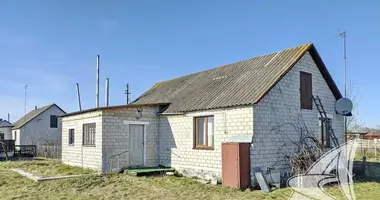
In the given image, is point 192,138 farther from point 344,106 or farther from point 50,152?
point 50,152

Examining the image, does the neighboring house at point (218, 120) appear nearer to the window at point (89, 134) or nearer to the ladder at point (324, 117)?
the window at point (89, 134)

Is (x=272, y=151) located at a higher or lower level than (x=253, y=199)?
higher

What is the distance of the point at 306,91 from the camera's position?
15.1 meters

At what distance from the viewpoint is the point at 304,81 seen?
1500 cm

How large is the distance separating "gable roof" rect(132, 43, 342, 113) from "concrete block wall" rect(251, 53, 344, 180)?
39cm

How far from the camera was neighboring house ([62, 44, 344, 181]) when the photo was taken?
1320 centimetres

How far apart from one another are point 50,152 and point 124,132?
1487 cm

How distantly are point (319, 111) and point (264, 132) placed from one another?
3832 millimetres

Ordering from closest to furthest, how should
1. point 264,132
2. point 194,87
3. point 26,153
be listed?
point 264,132, point 194,87, point 26,153

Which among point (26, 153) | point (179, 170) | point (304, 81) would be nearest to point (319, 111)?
point (304, 81)

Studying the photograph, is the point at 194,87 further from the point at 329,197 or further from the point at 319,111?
the point at 329,197

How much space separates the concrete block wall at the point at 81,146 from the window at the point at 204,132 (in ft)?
13.9

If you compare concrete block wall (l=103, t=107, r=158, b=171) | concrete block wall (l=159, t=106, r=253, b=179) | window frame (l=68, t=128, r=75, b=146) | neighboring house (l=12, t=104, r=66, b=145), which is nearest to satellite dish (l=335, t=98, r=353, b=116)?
concrete block wall (l=159, t=106, r=253, b=179)

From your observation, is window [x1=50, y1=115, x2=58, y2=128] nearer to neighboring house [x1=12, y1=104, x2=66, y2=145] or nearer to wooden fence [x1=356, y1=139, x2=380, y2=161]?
neighboring house [x1=12, y1=104, x2=66, y2=145]
